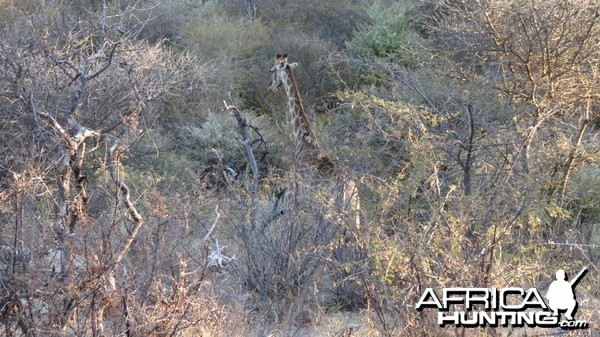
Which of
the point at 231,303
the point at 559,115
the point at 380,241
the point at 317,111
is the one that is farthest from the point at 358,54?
the point at 380,241

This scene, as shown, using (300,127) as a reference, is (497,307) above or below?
above

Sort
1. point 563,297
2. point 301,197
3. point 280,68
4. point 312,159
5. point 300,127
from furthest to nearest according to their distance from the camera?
1. point 280,68
2. point 300,127
3. point 312,159
4. point 301,197
5. point 563,297

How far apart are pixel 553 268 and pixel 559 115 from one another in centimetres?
423

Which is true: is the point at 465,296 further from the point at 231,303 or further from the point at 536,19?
the point at 536,19

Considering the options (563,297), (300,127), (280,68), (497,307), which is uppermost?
(563,297)

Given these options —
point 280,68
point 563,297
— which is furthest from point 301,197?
point 563,297

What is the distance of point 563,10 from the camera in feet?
26.1

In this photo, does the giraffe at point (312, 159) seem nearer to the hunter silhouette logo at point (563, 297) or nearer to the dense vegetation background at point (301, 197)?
the dense vegetation background at point (301, 197)

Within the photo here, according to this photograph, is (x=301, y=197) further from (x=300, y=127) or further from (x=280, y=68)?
(x=280, y=68)

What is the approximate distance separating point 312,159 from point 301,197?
830mm

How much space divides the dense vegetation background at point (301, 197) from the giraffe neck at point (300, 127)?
0.35m

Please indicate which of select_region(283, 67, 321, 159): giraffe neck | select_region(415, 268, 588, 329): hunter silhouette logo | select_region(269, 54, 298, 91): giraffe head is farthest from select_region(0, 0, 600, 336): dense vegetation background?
select_region(269, 54, 298, 91): giraffe head

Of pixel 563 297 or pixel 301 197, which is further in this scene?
pixel 301 197

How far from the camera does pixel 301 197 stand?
20.1ft
